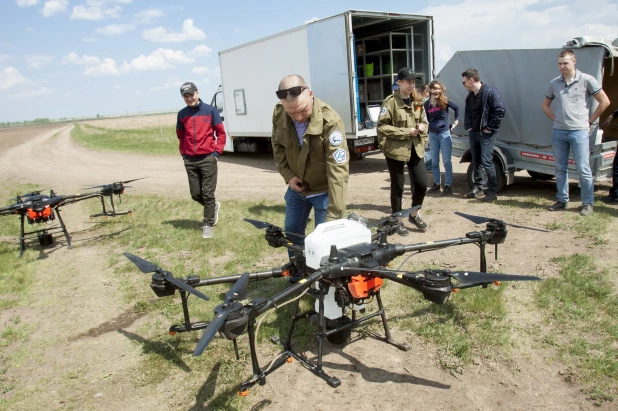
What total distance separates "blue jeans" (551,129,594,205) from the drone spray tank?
467cm

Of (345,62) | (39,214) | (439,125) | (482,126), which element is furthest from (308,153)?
(345,62)

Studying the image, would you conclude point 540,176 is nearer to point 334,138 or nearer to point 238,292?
point 334,138

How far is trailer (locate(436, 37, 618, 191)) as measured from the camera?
6793 mm

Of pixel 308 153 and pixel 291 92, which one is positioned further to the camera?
pixel 308 153

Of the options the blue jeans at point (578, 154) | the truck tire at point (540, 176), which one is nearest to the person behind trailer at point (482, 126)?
the blue jeans at point (578, 154)

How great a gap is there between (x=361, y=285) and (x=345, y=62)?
8091 millimetres

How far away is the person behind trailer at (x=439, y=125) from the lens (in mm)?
7785

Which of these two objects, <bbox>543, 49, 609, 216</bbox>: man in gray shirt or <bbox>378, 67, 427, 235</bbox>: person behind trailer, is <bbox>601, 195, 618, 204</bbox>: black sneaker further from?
<bbox>378, 67, 427, 235</bbox>: person behind trailer

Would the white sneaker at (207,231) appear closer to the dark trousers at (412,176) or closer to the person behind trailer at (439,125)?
the dark trousers at (412,176)

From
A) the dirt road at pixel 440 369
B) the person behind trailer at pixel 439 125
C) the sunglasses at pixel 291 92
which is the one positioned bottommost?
the dirt road at pixel 440 369

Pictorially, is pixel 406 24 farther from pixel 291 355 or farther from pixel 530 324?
pixel 291 355

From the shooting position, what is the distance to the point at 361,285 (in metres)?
2.68

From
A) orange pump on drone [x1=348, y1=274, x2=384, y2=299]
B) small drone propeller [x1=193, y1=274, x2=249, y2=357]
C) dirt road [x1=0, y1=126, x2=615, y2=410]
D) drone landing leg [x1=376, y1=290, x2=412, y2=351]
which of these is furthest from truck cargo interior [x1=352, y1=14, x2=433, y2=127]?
small drone propeller [x1=193, y1=274, x2=249, y2=357]

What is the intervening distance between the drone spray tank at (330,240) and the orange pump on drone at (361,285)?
0.20 metres
